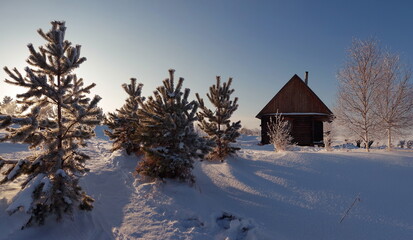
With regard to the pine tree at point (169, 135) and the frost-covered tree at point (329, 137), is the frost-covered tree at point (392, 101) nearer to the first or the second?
the frost-covered tree at point (329, 137)

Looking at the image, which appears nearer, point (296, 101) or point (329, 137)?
point (329, 137)

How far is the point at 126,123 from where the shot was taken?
11.9 meters

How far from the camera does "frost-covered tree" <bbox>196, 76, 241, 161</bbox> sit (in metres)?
10.4

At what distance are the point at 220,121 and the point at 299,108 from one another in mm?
12179

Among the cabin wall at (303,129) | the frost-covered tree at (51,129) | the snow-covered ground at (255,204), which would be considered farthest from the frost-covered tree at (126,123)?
the cabin wall at (303,129)

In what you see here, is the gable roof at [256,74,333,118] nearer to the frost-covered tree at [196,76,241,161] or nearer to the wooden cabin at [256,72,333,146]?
the wooden cabin at [256,72,333,146]

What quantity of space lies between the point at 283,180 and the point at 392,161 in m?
4.34

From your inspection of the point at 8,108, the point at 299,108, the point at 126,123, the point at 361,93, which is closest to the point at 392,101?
the point at 361,93

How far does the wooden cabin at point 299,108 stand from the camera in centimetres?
2008

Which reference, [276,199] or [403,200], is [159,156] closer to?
[276,199]

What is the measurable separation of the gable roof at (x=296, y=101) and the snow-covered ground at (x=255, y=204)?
11417 mm

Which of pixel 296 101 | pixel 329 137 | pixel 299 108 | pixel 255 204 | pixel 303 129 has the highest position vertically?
pixel 296 101

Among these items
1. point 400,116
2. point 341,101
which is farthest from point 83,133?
point 400,116

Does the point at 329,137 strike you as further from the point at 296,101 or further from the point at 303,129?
the point at 296,101
